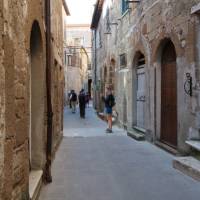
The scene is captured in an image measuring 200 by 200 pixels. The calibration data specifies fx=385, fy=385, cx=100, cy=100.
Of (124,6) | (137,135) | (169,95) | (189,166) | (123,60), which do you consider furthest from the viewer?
(123,60)

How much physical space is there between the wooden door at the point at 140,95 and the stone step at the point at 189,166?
4709 mm

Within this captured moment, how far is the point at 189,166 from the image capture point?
6.08 meters

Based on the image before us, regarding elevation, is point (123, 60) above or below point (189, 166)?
above

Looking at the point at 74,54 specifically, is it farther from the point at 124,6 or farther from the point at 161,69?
the point at 161,69

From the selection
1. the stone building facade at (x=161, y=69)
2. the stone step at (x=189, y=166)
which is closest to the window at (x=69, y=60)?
the stone building facade at (x=161, y=69)

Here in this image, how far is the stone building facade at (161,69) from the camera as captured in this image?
23.1 feet

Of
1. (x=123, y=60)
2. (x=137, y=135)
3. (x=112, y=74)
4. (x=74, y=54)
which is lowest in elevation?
(x=137, y=135)

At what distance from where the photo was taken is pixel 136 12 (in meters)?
11.6

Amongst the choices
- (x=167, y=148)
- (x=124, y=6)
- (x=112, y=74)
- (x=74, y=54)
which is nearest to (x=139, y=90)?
(x=124, y=6)

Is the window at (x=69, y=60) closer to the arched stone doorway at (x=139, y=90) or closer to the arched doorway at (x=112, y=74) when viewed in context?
the arched doorway at (x=112, y=74)

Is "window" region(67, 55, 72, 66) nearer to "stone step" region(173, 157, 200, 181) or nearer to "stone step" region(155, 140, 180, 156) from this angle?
"stone step" region(155, 140, 180, 156)

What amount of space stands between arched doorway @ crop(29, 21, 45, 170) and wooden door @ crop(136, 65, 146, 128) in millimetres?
5805

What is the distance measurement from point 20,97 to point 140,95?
7.99m

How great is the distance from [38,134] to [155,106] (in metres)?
4.33
